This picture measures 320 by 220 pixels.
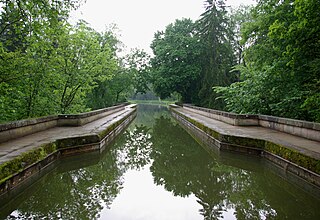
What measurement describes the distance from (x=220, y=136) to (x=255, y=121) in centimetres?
401

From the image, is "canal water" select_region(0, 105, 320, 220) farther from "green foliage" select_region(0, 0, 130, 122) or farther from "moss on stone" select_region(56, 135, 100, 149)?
"green foliage" select_region(0, 0, 130, 122)

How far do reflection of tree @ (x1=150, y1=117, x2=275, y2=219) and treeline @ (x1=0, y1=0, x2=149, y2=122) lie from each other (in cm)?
614

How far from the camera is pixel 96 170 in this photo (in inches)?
277

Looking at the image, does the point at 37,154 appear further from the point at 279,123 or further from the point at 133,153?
the point at 279,123

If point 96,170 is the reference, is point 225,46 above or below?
above

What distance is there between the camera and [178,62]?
33312 mm

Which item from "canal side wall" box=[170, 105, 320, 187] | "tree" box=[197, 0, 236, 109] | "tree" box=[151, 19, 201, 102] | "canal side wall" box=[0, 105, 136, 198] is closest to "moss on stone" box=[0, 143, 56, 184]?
"canal side wall" box=[0, 105, 136, 198]

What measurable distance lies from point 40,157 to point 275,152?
21.4 feet

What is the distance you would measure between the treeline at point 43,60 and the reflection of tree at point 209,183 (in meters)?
6.14

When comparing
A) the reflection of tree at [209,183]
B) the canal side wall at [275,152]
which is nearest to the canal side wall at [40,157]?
the reflection of tree at [209,183]

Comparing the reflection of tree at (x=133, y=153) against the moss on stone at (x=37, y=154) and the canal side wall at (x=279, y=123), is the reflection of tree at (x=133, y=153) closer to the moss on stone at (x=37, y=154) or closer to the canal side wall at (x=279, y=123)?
the moss on stone at (x=37, y=154)

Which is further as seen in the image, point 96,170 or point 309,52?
point 309,52

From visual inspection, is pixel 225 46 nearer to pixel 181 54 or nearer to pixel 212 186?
pixel 181 54

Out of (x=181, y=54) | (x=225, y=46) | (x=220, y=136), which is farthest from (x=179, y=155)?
(x=181, y=54)
